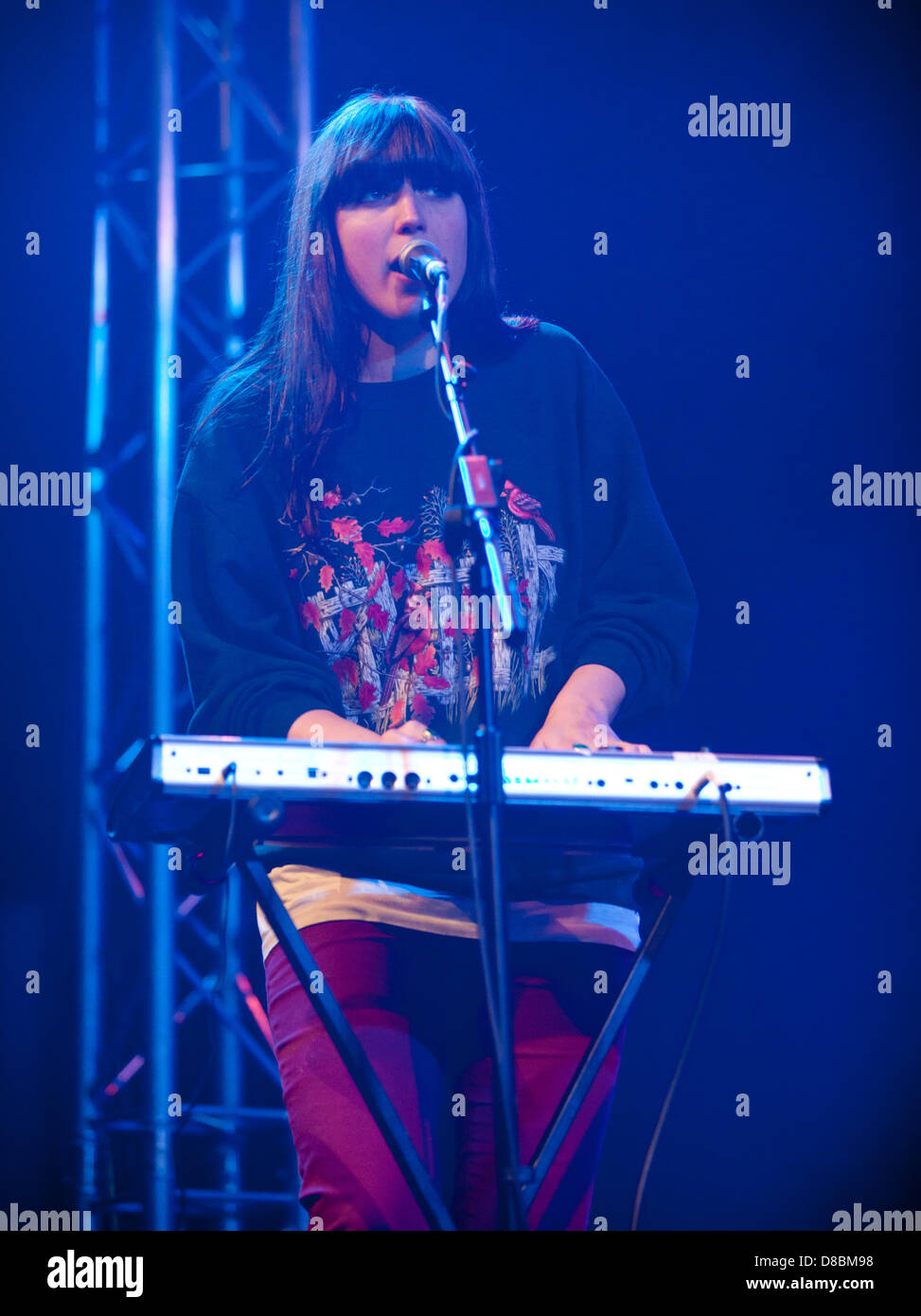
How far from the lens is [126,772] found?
1714mm

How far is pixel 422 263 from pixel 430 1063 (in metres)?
1.12

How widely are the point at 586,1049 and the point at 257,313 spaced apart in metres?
2.01

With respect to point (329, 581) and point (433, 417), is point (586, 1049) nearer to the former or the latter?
point (329, 581)

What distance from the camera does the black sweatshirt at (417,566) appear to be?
7.10ft

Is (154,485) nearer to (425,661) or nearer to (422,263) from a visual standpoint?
(425,661)

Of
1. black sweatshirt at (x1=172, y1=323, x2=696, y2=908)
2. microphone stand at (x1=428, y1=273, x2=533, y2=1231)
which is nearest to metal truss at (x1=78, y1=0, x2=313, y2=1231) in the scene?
black sweatshirt at (x1=172, y1=323, x2=696, y2=908)

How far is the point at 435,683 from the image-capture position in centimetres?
218

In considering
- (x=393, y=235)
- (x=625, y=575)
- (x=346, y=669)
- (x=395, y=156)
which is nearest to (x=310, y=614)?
(x=346, y=669)

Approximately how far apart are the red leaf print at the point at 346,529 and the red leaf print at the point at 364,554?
12mm

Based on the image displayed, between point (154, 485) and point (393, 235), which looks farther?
point (154, 485)

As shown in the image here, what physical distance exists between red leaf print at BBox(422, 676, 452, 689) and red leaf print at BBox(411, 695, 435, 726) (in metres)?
0.02

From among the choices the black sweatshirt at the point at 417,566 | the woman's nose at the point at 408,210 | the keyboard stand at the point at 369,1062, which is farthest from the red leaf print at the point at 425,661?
the woman's nose at the point at 408,210

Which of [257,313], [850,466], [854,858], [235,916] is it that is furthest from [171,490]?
[854,858]

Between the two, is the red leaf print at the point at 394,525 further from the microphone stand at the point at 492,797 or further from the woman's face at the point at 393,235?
the microphone stand at the point at 492,797
